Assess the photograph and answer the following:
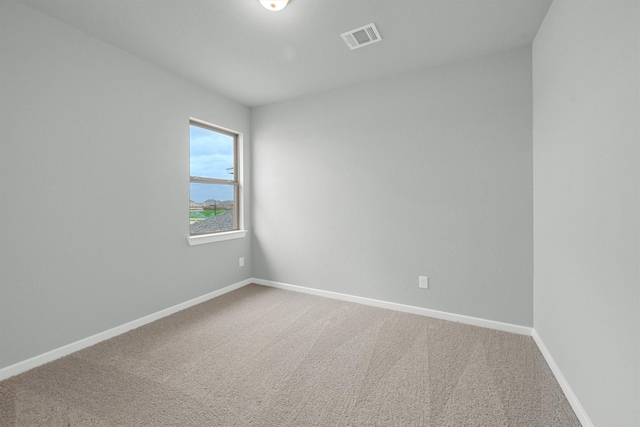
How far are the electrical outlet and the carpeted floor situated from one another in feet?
1.14

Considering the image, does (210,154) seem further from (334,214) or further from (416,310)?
(416,310)

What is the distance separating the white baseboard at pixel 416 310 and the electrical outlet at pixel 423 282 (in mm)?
232

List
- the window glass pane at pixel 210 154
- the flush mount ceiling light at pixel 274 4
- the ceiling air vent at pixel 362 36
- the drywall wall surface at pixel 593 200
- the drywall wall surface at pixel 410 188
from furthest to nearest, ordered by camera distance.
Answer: the window glass pane at pixel 210 154 → the drywall wall surface at pixel 410 188 → the ceiling air vent at pixel 362 36 → the flush mount ceiling light at pixel 274 4 → the drywall wall surface at pixel 593 200

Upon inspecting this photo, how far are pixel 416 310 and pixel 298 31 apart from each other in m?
2.80

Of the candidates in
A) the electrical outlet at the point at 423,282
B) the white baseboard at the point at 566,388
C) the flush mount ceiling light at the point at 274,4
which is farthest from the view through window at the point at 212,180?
the white baseboard at the point at 566,388

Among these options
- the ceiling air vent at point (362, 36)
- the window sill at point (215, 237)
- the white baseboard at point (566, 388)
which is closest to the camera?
the white baseboard at point (566, 388)

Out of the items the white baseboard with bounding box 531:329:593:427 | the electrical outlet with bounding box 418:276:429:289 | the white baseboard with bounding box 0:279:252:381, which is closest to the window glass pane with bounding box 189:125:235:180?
the white baseboard with bounding box 0:279:252:381

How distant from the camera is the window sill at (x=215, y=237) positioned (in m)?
3.11

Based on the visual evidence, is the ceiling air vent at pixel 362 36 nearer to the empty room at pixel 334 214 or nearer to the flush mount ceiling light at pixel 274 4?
the empty room at pixel 334 214

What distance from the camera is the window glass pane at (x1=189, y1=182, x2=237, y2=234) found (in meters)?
3.28

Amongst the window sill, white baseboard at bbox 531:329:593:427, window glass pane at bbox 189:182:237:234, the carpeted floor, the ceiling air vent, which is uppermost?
the ceiling air vent

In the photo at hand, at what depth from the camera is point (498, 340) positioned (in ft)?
7.54

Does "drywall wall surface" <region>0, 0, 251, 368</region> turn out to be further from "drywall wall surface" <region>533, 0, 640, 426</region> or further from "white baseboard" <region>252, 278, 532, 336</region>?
"drywall wall surface" <region>533, 0, 640, 426</region>

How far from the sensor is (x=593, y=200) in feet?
4.50
